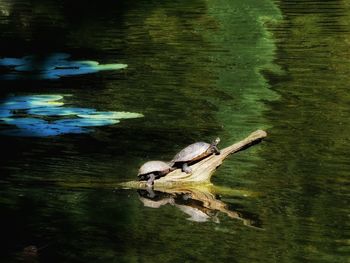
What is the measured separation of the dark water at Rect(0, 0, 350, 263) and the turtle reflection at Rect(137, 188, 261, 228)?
2 cm

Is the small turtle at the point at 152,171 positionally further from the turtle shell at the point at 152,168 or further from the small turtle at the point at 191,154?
the small turtle at the point at 191,154

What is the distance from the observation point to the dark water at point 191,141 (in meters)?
6.25

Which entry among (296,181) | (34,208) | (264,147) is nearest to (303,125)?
(264,147)

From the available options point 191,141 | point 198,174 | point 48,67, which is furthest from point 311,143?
point 48,67

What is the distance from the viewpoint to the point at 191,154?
7.38 meters

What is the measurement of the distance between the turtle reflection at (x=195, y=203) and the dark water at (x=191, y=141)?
0.02 meters

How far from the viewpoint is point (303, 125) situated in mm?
9859

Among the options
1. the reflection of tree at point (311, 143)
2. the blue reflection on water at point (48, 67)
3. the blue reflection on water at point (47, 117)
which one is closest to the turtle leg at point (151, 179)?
the reflection of tree at point (311, 143)

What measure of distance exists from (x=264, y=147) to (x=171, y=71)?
4.55 metres

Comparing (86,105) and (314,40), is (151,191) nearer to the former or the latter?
(86,105)

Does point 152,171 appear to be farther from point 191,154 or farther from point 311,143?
point 311,143

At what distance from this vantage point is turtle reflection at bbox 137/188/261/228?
6.70 m

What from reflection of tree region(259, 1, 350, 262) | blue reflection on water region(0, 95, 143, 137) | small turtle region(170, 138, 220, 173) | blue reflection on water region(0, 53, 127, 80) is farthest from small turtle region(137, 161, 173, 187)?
blue reflection on water region(0, 53, 127, 80)

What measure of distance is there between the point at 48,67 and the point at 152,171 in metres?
7.11
